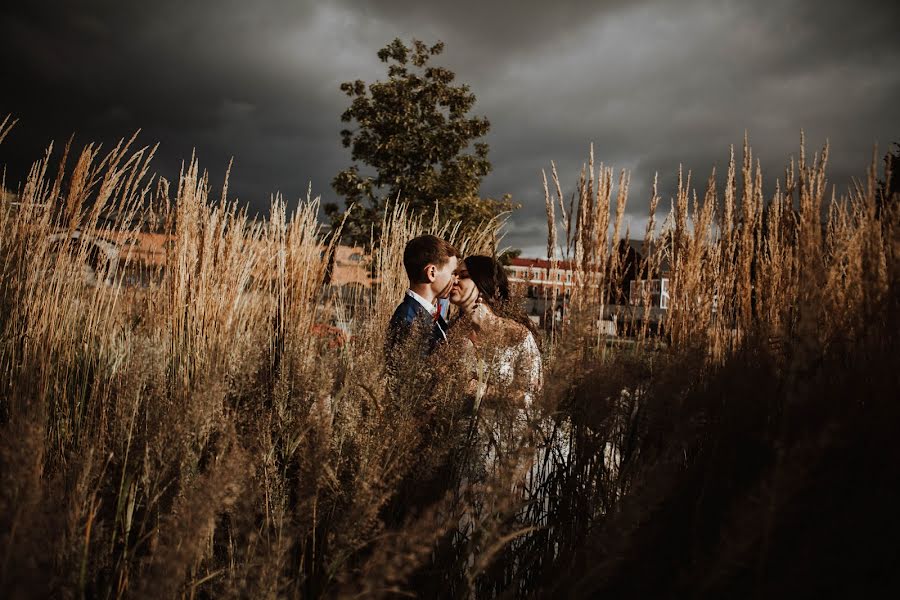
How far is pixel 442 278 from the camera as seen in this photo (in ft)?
9.98

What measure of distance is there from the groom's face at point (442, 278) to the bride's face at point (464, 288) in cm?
4

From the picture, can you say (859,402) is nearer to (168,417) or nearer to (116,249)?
(168,417)

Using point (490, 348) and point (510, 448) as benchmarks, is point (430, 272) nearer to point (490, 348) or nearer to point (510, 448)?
point (490, 348)


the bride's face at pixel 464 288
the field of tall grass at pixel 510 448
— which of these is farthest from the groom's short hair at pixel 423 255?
the field of tall grass at pixel 510 448

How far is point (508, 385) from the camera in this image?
1143mm

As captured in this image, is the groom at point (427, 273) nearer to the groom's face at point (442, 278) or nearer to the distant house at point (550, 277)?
the groom's face at point (442, 278)

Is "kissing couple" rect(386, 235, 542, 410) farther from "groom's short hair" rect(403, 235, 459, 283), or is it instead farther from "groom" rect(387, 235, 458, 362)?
"groom's short hair" rect(403, 235, 459, 283)

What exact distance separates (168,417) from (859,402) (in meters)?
1.33

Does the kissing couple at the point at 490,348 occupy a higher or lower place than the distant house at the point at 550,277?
lower

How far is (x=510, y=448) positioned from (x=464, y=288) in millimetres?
2044

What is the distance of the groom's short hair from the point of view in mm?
2967

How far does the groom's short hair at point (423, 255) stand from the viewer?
9.73ft

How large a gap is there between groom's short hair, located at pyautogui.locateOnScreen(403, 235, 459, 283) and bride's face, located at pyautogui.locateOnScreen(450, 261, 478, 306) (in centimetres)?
14

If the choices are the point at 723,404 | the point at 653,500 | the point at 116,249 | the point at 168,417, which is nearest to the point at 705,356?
the point at 723,404
